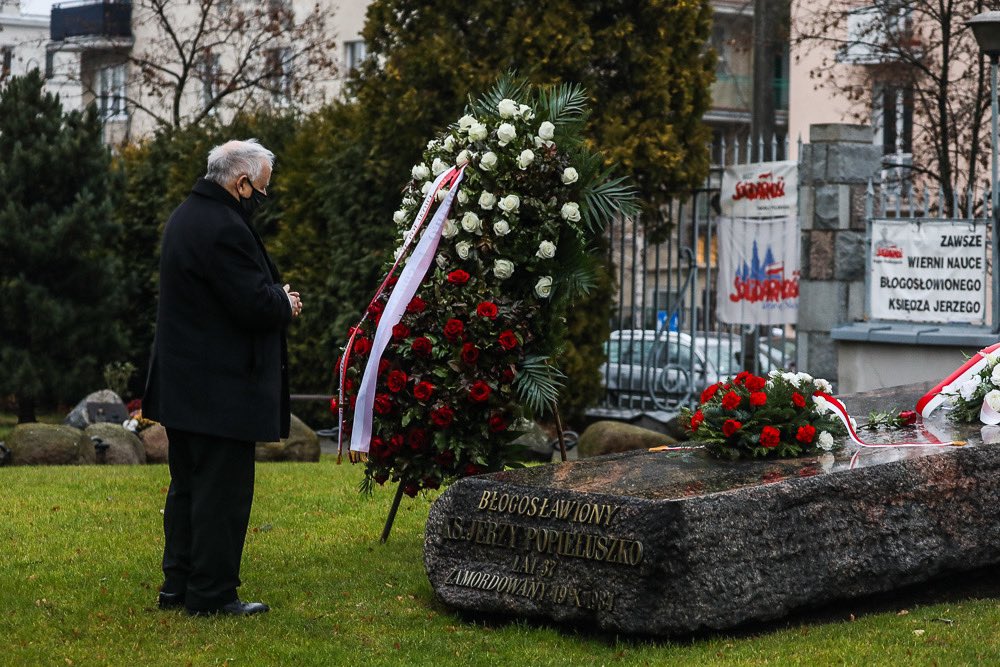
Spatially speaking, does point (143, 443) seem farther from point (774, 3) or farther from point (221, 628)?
point (774, 3)

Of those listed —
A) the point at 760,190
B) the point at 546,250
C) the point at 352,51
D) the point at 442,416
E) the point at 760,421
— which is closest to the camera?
the point at 760,421

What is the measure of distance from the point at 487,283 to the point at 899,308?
6.13 metres

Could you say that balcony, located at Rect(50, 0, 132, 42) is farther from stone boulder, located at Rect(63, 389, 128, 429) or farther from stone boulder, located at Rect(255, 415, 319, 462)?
stone boulder, located at Rect(255, 415, 319, 462)

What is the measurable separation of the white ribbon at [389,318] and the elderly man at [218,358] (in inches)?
42.5

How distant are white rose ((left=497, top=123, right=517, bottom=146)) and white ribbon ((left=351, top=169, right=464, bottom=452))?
41 cm

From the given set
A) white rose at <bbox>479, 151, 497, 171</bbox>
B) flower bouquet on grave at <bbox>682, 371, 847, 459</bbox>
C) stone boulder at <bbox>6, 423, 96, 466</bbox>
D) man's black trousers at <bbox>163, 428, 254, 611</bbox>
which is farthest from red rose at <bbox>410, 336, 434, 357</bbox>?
stone boulder at <bbox>6, 423, 96, 466</bbox>

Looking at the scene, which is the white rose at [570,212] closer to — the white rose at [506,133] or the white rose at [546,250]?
the white rose at [546,250]

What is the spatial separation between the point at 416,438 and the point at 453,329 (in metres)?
0.58

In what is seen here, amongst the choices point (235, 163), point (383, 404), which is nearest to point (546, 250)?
point (383, 404)

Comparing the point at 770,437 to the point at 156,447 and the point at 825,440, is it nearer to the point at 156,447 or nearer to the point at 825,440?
the point at 825,440

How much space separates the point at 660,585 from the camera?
18.7 feet

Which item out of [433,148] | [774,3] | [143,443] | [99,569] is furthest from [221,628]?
[774,3]

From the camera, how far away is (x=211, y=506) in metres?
6.21

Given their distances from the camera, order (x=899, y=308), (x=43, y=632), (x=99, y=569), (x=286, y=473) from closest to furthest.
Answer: (x=43, y=632) → (x=99, y=569) → (x=286, y=473) → (x=899, y=308)
